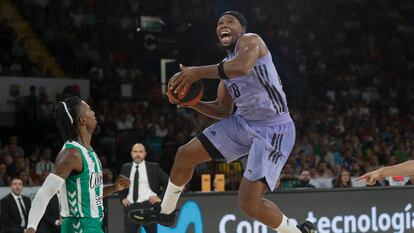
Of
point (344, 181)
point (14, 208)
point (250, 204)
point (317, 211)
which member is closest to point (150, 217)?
point (250, 204)

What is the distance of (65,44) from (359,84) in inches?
344

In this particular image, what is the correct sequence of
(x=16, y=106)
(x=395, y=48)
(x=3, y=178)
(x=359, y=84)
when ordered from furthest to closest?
(x=395, y=48), (x=359, y=84), (x=16, y=106), (x=3, y=178)

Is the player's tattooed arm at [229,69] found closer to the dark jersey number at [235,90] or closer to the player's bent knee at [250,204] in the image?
the dark jersey number at [235,90]

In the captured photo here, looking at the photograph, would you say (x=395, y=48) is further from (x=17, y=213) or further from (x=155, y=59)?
(x=17, y=213)

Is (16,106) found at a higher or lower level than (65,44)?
lower

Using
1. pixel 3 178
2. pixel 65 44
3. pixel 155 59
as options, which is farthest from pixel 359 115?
pixel 3 178

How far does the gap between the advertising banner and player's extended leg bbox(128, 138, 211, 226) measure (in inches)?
101

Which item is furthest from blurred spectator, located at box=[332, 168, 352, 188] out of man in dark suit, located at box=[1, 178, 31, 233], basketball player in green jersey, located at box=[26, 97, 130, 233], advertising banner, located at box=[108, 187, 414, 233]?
basketball player in green jersey, located at box=[26, 97, 130, 233]

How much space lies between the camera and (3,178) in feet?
39.3

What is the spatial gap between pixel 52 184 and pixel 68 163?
0.52 feet

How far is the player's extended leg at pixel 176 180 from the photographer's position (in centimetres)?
589

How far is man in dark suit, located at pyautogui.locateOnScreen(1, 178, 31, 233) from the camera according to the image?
10844 millimetres

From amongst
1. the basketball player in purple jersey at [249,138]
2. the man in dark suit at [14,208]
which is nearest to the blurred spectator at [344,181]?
the man in dark suit at [14,208]

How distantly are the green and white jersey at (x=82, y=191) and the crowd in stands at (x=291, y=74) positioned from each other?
727 centimetres
